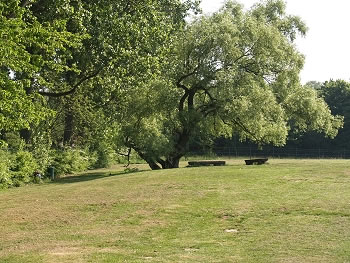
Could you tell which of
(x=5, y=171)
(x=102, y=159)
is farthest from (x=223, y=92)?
(x=102, y=159)

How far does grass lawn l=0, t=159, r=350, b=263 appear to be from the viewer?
10727mm

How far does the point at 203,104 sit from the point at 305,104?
7.53 m

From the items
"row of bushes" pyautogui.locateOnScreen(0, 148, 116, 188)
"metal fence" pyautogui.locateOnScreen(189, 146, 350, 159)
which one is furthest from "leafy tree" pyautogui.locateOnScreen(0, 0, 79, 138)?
"metal fence" pyautogui.locateOnScreen(189, 146, 350, 159)

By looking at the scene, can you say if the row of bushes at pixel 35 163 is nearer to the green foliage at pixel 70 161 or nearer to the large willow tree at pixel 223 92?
the green foliage at pixel 70 161

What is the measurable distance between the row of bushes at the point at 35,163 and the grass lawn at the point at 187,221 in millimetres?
3114

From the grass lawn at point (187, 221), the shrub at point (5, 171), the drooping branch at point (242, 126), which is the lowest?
the grass lawn at point (187, 221)

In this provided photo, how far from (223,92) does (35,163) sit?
12894 millimetres

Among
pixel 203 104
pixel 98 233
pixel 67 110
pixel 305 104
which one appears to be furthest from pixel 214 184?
pixel 305 104

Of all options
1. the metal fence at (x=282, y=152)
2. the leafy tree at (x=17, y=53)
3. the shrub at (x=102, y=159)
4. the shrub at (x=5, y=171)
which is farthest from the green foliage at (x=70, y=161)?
the metal fence at (x=282, y=152)

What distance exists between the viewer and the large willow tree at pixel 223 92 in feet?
104

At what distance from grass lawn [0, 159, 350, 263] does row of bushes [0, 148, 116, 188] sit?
3.11 meters

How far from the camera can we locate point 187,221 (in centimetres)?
1505

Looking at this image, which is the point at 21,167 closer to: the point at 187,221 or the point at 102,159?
the point at 187,221

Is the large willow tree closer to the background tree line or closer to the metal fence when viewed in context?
the background tree line
